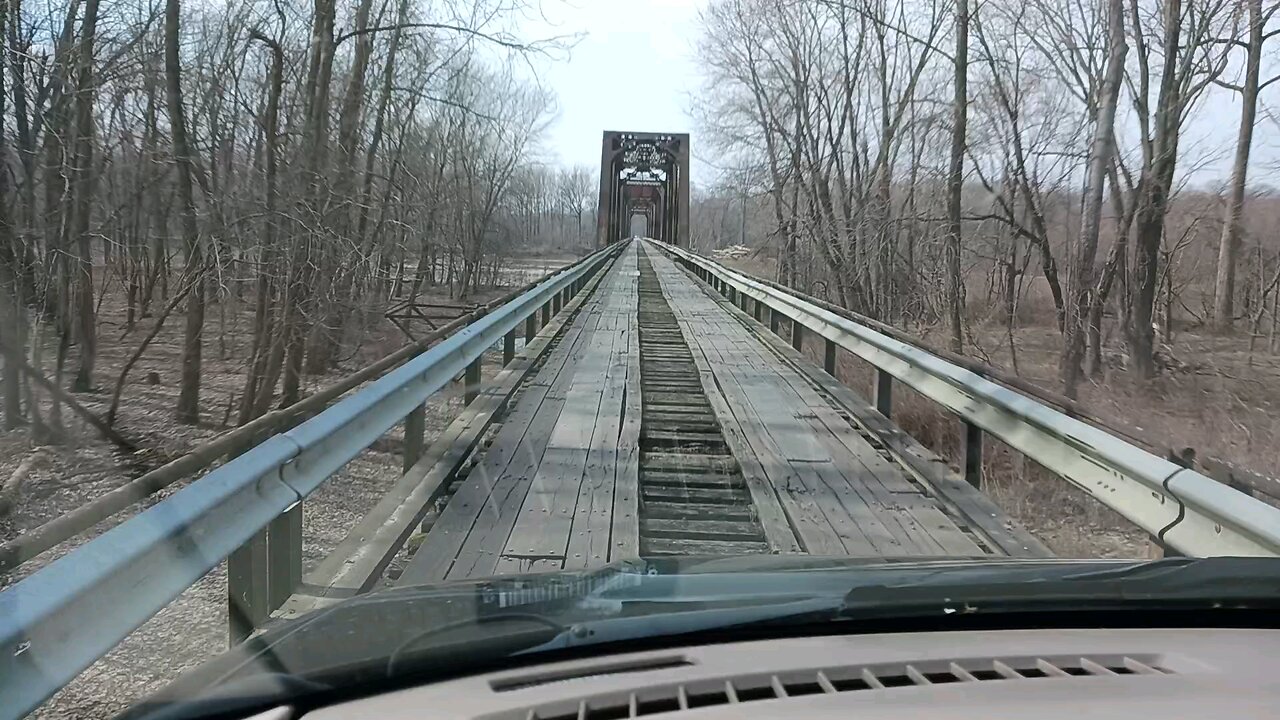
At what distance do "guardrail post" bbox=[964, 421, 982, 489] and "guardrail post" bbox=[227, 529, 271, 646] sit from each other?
3730 mm

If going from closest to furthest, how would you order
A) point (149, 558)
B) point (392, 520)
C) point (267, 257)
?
1. point (149, 558)
2. point (392, 520)
3. point (267, 257)

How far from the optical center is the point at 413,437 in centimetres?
529

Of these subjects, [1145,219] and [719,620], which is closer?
[719,620]

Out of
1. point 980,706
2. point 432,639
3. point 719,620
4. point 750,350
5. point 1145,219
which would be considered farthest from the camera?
point 1145,219

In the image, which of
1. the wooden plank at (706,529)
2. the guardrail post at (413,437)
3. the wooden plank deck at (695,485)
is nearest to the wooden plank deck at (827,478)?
the wooden plank deck at (695,485)

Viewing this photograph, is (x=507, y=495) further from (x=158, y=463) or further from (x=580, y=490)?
(x=158, y=463)

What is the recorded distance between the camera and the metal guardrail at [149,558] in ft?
5.89

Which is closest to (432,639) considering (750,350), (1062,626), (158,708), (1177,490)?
(158,708)

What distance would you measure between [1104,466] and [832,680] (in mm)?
2464

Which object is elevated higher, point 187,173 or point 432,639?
point 187,173

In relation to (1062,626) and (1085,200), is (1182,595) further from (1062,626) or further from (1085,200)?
(1085,200)

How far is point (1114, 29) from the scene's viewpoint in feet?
40.0

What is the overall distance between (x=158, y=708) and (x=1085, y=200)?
42.9ft

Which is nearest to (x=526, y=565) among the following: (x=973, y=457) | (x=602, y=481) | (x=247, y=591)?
(x=247, y=591)
